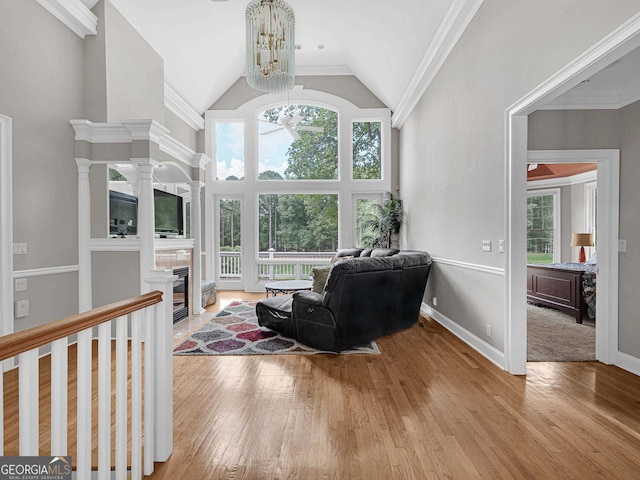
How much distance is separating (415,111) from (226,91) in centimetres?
407

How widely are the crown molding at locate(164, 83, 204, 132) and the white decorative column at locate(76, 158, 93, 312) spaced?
2.64 metres

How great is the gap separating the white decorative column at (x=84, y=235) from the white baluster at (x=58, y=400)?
3.08m

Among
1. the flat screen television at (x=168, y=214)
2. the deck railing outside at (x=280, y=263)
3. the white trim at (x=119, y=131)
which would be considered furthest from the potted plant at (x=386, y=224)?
the white trim at (x=119, y=131)

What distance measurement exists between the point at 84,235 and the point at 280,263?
3.92 metres

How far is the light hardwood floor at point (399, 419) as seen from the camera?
1771 millimetres

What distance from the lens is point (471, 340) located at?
3609mm

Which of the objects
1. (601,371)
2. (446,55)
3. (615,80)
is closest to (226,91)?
(446,55)

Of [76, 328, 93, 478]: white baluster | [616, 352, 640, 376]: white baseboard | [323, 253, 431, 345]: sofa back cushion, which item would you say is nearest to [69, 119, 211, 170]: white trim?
[323, 253, 431, 345]: sofa back cushion

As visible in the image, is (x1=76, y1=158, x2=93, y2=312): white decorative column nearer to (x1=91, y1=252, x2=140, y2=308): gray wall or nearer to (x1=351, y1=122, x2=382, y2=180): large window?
(x1=91, y1=252, x2=140, y2=308): gray wall

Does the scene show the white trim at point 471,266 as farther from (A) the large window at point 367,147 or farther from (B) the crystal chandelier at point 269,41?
(A) the large window at point 367,147

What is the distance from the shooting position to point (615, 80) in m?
2.97

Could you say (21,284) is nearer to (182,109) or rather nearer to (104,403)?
(104,403)

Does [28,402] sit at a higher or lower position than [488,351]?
higher

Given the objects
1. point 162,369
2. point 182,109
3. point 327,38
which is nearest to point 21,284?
point 162,369
